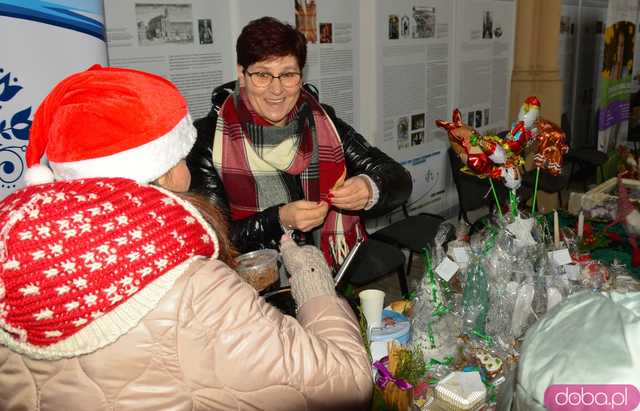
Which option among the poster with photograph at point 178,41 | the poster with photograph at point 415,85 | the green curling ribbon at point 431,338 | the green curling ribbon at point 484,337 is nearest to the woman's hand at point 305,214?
the green curling ribbon at point 431,338

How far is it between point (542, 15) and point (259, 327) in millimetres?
5914

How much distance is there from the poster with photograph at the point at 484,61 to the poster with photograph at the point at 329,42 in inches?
57.0

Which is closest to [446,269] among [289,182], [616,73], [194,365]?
[289,182]

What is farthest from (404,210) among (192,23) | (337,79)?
(192,23)

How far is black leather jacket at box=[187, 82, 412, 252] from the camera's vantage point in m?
1.86

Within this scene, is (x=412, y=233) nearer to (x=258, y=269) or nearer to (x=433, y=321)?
(x=433, y=321)

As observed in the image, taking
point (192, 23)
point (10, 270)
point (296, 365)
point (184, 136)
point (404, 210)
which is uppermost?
point (192, 23)

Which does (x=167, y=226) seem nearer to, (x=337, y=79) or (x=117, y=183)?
(x=117, y=183)

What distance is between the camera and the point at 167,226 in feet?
2.51

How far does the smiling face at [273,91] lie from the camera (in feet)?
6.00

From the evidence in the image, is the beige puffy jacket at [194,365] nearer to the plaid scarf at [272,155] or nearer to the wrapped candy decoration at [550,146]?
the plaid scarf at [272,155]

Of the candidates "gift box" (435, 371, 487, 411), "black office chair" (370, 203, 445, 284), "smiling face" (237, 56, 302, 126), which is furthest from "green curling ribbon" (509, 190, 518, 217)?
"black office chair" (370, 203, 445, 284)

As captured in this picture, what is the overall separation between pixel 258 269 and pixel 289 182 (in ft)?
2.22

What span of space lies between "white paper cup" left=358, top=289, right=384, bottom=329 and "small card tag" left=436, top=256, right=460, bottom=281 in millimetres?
225
